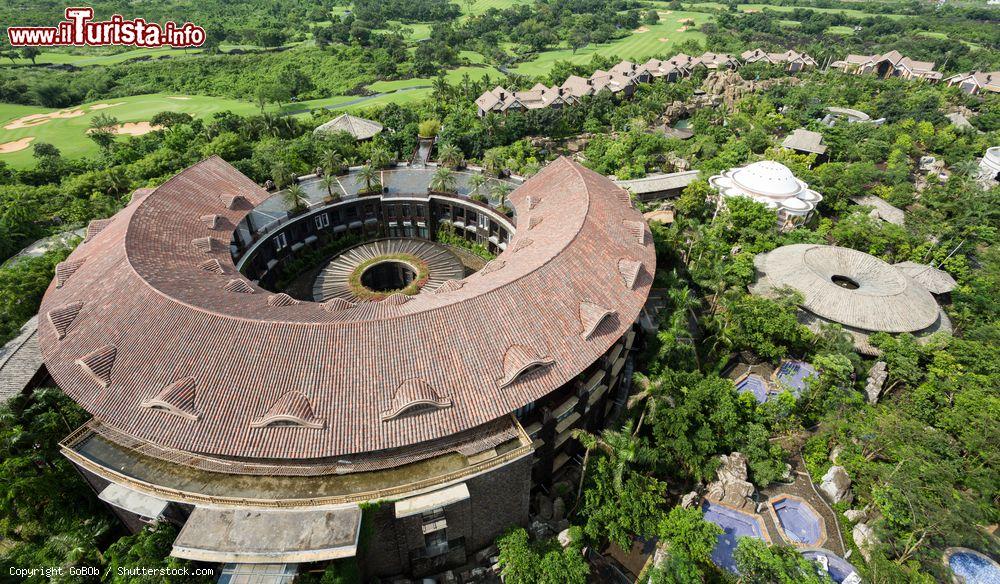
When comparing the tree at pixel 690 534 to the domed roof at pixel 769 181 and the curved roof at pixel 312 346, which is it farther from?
the domed roof at pixel 769 181

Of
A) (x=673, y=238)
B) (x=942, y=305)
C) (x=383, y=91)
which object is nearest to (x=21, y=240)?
(x=673, y=238)

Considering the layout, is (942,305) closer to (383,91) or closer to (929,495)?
(929,495)

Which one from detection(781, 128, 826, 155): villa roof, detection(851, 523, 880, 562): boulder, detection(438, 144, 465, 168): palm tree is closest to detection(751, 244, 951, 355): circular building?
detection(851, 523, 880, 562): boulder

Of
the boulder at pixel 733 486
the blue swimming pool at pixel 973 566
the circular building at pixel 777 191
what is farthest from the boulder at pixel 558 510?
the circular building at pixel 777 191

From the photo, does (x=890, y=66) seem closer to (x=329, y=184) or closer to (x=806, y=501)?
(x=806, y=501)

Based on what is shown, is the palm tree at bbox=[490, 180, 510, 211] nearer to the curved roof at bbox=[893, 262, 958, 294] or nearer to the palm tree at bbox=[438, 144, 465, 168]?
the palm tree at bbox=[438, 144, 465, 168]
